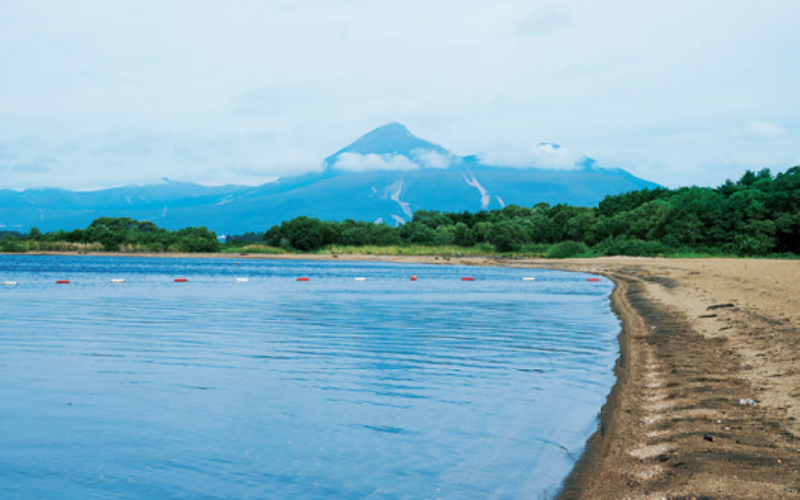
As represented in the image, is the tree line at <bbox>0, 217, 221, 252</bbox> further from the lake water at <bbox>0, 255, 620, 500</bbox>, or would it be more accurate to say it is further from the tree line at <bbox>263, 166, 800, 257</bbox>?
the lake water at <bbox>0, 255, 620, 500</bbox>

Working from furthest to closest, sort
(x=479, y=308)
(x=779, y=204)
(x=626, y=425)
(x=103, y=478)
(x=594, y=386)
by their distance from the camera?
(x=779, y=204)
(x=479, y=308)
(x=594, y=386)
(x=626, y=425)
(x=103, y=478)

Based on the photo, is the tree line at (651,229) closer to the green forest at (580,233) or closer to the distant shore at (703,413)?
the green forest at (580,233)

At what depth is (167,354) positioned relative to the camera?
2022cm

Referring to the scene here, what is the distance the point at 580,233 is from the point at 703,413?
11873 cm

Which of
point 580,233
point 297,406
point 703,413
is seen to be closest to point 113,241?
point 580,233

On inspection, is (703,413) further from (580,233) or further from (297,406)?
(580,233)

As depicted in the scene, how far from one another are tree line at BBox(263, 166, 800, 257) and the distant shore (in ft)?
221

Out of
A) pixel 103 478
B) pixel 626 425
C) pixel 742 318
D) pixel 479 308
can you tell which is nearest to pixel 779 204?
pixel 479 308

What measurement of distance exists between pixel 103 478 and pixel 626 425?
7.75 meters

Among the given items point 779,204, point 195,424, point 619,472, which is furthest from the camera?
point 779,204

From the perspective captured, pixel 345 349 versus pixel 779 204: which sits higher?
pixel 779 204

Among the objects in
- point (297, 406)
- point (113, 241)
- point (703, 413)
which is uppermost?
point (113, 241)

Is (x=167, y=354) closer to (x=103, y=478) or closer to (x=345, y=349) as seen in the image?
(x=345, y=349)

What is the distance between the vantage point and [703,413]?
11.2 meters
